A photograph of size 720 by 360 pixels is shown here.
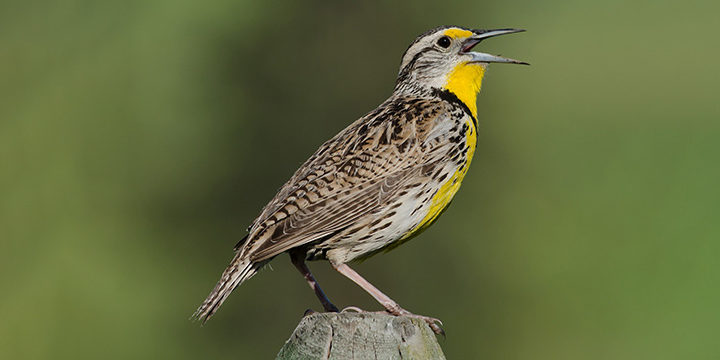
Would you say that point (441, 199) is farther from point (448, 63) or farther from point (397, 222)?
point (448, 63)

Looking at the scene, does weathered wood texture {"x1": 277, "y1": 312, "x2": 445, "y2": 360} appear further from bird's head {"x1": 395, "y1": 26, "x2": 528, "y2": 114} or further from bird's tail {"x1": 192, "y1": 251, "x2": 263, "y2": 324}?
bird's head {"x1": 395, "y1": 26, "x2": 528, "y2": 114}

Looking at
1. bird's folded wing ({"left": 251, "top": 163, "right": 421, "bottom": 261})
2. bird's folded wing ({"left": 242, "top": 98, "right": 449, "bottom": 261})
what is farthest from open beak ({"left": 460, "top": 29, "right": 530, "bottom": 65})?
bird's folded wing ({"left": 251, "top": 163, "right": 421, "bottom": 261})

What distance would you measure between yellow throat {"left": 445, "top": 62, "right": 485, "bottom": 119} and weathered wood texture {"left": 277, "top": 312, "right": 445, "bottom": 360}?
1.80 m

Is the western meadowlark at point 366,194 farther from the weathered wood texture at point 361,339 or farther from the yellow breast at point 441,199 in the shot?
the weathered wood texture at point 361,339

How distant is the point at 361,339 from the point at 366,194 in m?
1.26

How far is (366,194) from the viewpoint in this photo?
365cm

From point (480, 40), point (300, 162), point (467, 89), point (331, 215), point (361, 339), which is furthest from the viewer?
point (300, 162)

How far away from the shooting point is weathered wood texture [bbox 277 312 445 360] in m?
2.42

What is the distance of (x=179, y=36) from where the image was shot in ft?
40.4

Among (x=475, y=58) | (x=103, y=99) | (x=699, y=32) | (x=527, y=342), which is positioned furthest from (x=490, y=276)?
(x=699, y=32)

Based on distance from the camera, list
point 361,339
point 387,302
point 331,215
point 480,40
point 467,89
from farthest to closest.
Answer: point 480,40
point 467,89
point 331,215
point 387,302
point 361,339

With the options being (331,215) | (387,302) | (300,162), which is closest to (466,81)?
(331,215)

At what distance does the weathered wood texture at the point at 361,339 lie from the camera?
2420mm

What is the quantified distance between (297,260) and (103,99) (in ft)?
33.1
